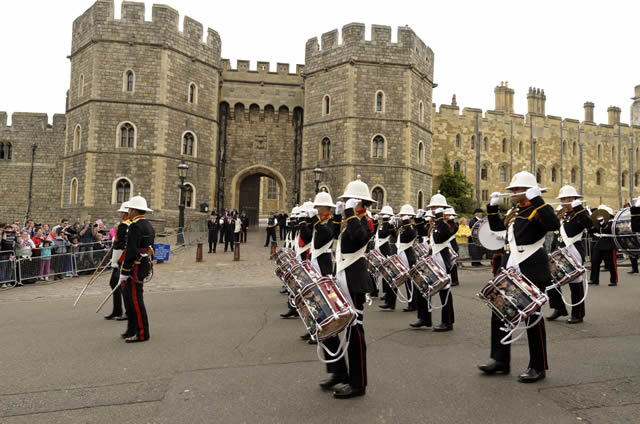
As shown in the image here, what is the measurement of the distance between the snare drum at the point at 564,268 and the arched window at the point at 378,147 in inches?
798

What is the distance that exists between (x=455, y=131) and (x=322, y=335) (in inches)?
1393

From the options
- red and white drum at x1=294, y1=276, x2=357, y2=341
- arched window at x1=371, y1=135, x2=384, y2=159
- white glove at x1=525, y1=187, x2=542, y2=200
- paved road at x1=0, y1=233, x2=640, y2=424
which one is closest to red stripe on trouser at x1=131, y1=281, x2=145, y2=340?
paved road at x1=0, y1=233, x2=640, y2=424

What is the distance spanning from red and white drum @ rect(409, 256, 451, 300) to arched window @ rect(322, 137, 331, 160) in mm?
21357

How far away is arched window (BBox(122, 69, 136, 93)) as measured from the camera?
81.5 ft

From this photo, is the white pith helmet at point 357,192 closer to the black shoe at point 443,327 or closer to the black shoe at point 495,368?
the black shoe at point 495,368

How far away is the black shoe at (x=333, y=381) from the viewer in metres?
4.29

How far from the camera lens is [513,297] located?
14.5 feet

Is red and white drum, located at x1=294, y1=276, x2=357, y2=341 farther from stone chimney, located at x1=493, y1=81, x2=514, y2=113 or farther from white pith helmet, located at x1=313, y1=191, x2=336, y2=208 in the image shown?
stone chimney, located at x1=493, y1=81, x2=514, y2=113

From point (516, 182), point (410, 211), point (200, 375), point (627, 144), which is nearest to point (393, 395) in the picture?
point (200, 375)

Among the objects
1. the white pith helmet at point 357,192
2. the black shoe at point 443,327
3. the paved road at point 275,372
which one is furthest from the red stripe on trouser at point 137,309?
the black shoe at point 443,327

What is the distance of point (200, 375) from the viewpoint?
4660 millimetres

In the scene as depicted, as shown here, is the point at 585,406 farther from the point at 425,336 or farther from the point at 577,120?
the point at 577,120

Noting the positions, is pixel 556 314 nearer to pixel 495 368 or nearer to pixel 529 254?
pixel 529 254

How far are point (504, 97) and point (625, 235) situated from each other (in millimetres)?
38541
